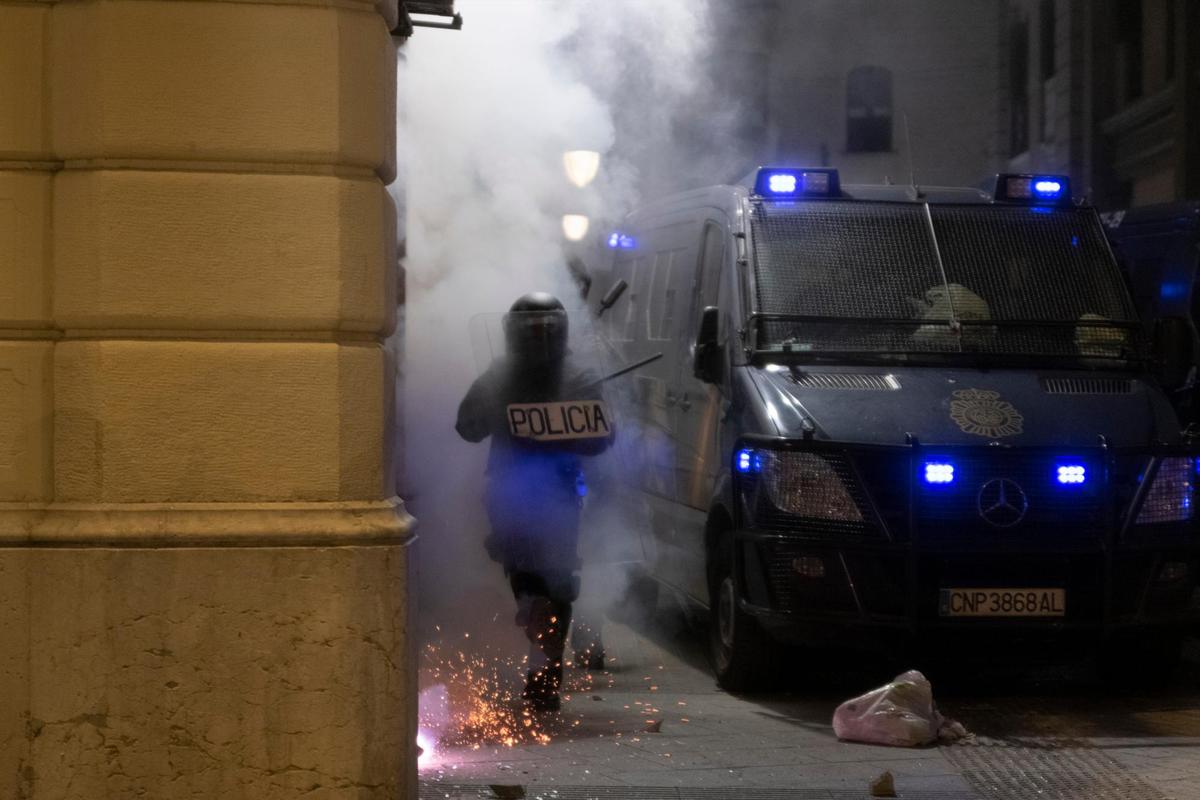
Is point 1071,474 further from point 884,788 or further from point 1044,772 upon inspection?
point 884,788

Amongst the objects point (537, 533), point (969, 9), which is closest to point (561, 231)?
point (537, 533)

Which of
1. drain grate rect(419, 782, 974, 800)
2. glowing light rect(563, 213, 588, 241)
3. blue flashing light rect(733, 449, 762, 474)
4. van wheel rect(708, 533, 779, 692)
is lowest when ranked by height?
drain grate rect(419, 782, 974, 800)

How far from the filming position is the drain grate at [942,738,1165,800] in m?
6.09

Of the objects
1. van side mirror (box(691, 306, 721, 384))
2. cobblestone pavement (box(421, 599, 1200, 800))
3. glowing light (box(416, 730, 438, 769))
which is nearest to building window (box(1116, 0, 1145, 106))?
cobblestone pavement (box(421, 599, 1200, 800))

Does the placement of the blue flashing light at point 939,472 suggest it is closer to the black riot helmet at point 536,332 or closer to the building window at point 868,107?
the black riot helmet at point 536,332

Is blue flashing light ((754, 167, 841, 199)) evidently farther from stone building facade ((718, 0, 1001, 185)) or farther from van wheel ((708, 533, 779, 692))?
stone building facade ((718, 0, 1001, 185))

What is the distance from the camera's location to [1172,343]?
826cm

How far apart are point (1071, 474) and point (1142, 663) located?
124 cm

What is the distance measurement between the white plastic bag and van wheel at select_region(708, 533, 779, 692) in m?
0.86

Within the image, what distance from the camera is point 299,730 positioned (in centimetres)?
520

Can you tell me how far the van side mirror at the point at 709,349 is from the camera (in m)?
8.23

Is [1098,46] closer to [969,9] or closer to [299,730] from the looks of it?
[969,9]

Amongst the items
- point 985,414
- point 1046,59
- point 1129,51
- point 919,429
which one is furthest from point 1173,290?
point 1046,59

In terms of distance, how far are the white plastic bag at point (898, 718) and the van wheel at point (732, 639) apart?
2.82 feet
